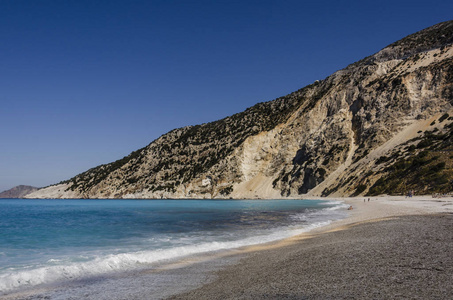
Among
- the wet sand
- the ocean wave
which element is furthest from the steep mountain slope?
the ocean wave

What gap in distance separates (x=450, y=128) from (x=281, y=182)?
3888 centimetres

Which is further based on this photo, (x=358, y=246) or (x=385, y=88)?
(x=385, y=88)

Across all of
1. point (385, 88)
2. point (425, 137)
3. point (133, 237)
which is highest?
point (385, 88)

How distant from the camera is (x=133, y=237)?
1697 centimetres

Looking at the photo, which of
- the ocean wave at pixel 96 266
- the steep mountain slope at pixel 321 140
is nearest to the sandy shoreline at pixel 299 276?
→ the ocean wave at pixel 96 266

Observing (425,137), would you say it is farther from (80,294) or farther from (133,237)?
(80,294)

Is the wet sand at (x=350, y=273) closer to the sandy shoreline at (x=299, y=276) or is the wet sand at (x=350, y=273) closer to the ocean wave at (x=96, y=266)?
the sandy shoreline at (x=299, y=276)

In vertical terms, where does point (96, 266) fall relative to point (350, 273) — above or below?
below

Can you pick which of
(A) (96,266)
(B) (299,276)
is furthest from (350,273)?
(A) (96,266)

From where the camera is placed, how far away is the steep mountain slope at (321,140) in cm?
6588

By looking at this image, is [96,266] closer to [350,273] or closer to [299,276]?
[299,276]

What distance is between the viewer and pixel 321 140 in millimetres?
79938

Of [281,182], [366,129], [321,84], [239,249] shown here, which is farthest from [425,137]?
[239,249]

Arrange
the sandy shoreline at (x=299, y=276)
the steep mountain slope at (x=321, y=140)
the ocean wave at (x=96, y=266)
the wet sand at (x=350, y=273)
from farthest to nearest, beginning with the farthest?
the steep mountain slope at (x=321, y=140) < the ocean wave at (x=96, y=266) < the sandy shoreline at (x=299, y=276) < the wet sand at (x=350, y=273)
